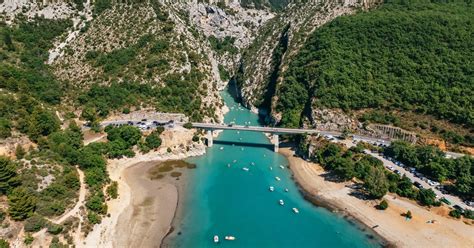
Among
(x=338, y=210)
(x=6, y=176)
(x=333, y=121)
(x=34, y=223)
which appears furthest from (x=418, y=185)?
(x=6, y=176)

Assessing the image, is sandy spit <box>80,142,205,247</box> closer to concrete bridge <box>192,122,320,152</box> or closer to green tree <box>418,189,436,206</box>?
concrete bridge <box>192,122,320,152</box>

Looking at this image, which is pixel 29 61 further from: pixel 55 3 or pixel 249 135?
pixel 249 135

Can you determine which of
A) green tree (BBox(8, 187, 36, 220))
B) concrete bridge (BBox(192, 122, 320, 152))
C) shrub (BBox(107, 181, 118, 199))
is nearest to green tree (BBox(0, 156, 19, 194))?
green tree (BBox(8, 187, 36, 220))

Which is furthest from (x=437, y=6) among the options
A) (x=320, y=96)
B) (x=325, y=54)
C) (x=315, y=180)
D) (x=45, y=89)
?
(x=45, y=89)

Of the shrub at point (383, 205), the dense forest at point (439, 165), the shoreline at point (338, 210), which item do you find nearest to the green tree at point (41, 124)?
the shoreline at point (338, 210)

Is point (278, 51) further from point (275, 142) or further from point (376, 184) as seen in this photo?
point (376, 184)
